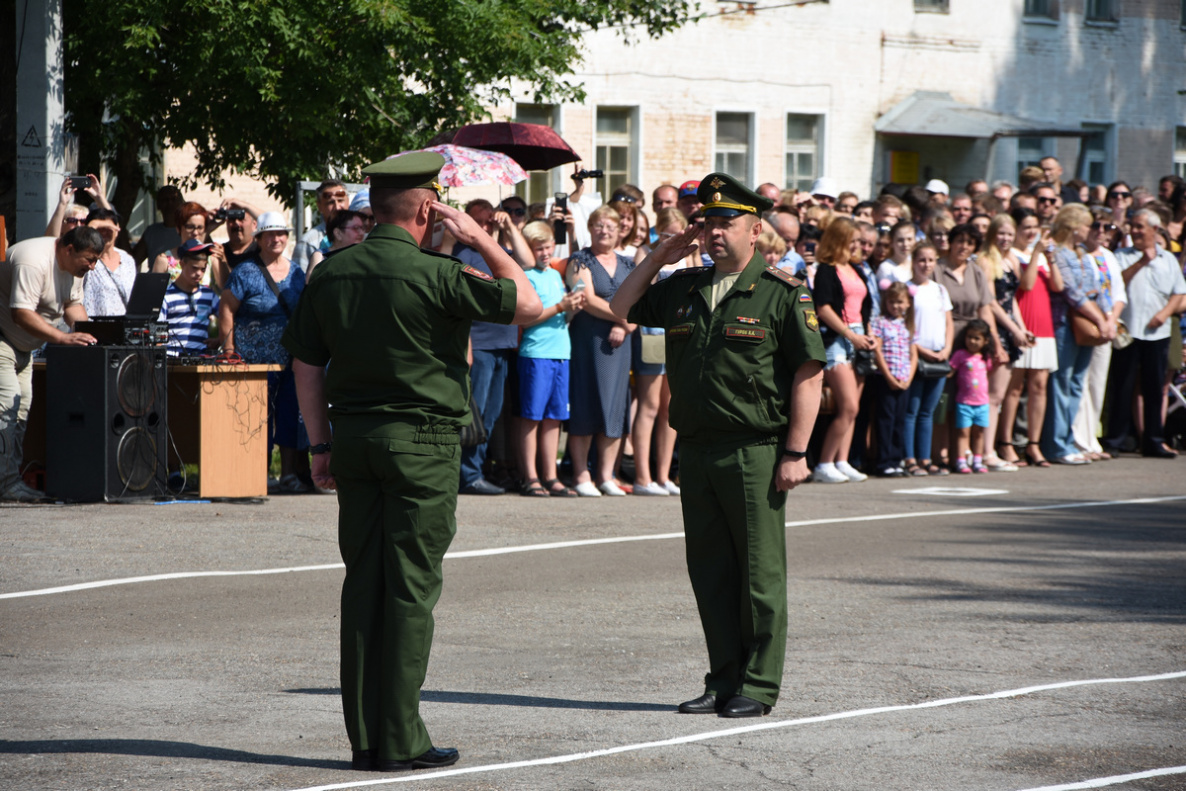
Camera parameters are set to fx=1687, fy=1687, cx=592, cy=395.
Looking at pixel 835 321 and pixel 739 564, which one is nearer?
pixel 739 564

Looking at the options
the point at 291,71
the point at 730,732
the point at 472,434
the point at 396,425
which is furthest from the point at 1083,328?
the point at 396,425

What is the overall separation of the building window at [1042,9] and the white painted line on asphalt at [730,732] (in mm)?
29181

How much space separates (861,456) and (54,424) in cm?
762

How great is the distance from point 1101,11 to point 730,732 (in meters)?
32.5

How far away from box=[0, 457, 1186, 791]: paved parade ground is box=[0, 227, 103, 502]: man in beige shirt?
56 centimetres

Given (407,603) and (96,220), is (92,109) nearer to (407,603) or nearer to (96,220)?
(96,220)

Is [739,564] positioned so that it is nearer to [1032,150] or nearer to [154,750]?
[154,750]

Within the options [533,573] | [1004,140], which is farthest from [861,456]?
[1004,140]

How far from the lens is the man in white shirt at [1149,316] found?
703 inches

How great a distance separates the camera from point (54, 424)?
12.1 metres

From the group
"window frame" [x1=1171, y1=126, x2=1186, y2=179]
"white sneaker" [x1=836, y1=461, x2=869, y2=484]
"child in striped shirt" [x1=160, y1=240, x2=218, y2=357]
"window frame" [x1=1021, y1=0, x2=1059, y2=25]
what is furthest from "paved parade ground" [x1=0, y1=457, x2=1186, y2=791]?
"window frame" [x1=1171, y1=126, x2=1186, y2=179]

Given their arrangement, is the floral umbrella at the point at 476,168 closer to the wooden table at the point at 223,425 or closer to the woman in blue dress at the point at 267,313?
the woman in blue dress at the point at 267,313

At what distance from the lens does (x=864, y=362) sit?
602 inches

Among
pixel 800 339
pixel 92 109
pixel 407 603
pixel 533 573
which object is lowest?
pixel 533 573
